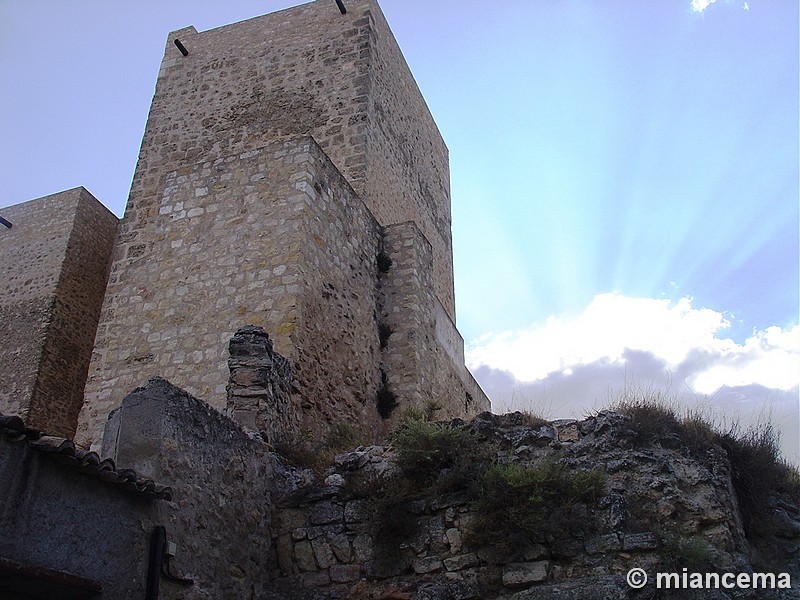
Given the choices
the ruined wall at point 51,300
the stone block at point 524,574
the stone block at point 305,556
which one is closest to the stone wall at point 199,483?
the stone block at point 305,556

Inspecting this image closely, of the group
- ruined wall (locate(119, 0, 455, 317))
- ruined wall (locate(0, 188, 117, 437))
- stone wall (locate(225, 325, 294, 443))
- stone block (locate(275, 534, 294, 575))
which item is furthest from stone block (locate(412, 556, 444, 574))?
ruined wall (locate(0, 188, 117, 437))

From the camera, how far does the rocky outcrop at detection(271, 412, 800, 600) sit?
19.9ft

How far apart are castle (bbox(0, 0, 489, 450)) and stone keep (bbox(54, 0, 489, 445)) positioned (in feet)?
0.09

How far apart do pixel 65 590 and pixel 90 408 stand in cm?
506

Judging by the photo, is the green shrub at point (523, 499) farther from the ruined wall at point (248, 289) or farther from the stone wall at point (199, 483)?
the ruined wall at point (248, 289)

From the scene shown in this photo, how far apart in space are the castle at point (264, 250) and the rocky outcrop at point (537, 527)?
127 cm

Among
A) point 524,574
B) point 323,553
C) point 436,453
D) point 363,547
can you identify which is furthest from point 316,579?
point 524,574

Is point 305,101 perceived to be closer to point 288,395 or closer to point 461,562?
point 288,395

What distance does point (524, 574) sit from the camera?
6160 millimetres

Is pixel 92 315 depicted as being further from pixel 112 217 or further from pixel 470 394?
pixel 470 394

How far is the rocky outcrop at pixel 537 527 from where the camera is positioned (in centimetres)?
607

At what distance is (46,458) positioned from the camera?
5.07 meters

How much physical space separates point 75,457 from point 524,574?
331cm

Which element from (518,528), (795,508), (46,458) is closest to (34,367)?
(46,458)
